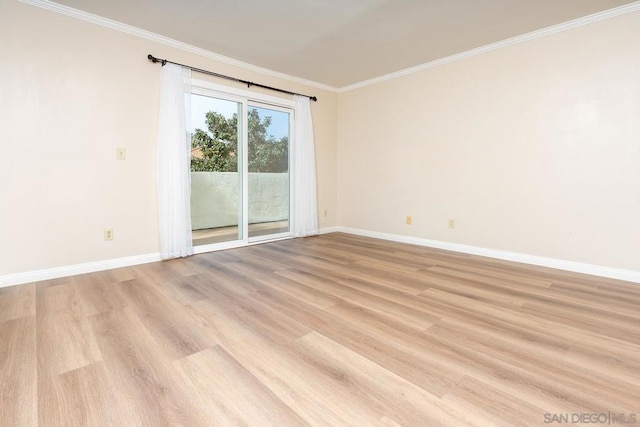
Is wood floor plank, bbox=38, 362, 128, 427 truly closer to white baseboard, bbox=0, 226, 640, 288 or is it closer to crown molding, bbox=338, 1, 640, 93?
white baseboard, bbox=0, 226, 640, 288

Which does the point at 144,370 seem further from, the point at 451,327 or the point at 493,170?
the point at 493,170

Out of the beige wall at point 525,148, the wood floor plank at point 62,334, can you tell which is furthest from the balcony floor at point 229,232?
the beige wall at point 525,148

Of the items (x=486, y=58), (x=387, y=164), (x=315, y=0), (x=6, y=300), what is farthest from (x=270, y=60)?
(x=6, y=300)

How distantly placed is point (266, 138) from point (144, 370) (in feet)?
11.4

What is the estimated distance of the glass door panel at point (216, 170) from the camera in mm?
3646

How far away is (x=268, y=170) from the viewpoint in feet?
14.5

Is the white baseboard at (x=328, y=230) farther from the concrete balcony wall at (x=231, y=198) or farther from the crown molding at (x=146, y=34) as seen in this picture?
the crown molding at (x=146, y=34)

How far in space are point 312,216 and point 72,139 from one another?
3.11 m

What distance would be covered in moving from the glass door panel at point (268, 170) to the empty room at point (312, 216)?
0.03 m

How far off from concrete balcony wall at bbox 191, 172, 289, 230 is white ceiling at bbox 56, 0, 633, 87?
1546 millimetres

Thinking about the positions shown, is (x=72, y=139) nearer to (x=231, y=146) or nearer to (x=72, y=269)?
(x=72, y=269)

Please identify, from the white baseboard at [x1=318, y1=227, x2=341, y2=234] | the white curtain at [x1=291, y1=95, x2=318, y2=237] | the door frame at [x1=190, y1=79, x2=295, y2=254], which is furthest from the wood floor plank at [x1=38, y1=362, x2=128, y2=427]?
the white baseboard at [x1=318, y1=227, x2=341, y2=234]

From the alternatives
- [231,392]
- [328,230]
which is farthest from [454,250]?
[231,392]

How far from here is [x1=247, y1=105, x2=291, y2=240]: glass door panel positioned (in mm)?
4188
